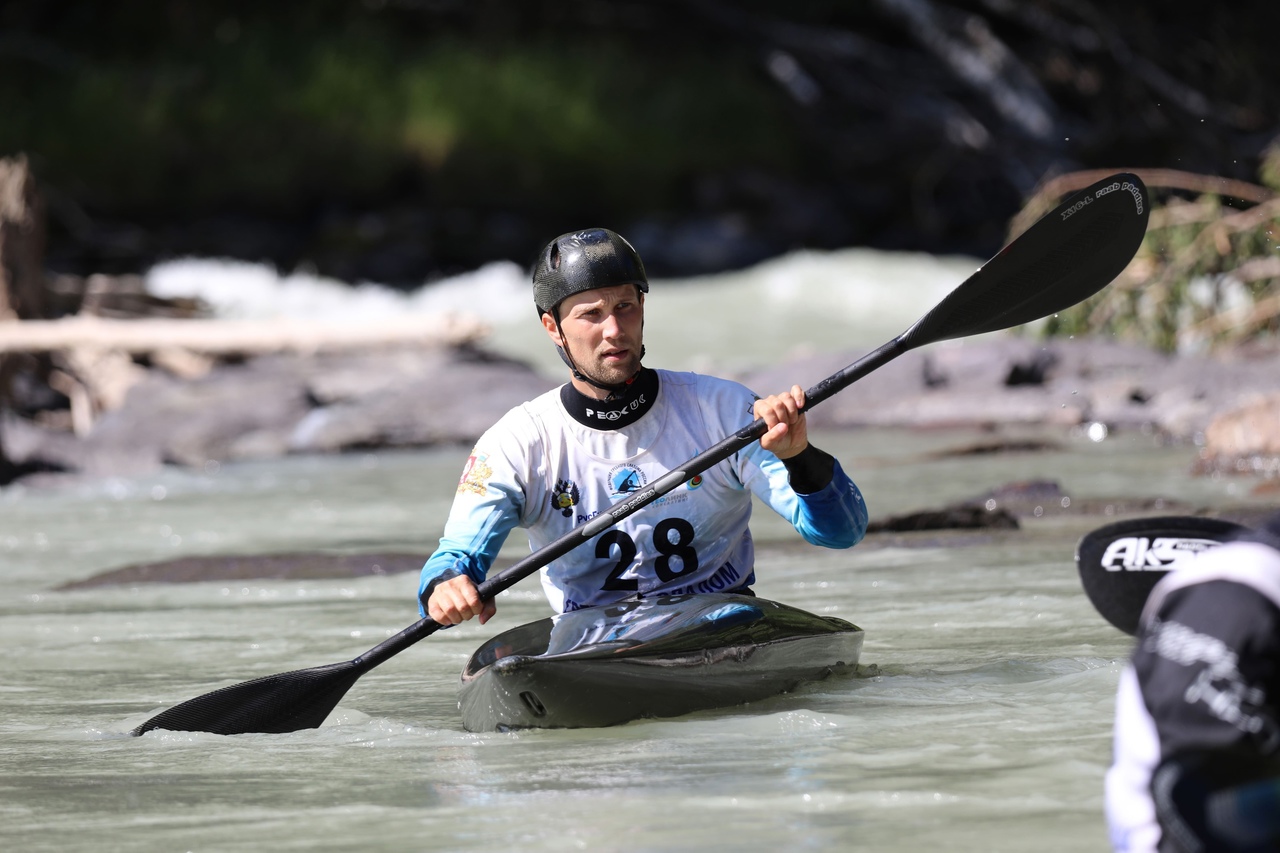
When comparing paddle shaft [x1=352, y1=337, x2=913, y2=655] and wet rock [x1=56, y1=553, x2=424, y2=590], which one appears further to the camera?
wet rock [x1=56, y1=553, x2=424, y2=590]

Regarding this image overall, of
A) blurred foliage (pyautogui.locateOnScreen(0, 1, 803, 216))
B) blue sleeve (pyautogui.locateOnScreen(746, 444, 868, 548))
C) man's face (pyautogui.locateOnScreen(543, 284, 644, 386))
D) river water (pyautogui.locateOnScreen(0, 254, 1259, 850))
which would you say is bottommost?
river water (pyautogui.locateOnScreen(0, 254, 1259, 850))

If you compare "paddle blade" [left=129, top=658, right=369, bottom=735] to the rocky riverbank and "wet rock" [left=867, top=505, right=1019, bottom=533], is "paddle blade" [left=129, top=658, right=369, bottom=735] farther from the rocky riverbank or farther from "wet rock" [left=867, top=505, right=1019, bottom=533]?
the rocky riverbank

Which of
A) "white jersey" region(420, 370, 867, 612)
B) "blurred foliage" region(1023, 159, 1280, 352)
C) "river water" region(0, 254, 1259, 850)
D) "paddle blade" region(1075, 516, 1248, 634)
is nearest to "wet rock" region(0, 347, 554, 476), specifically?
"river water" region(0, 254, 1259, 850)

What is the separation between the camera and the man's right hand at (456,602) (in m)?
3.47

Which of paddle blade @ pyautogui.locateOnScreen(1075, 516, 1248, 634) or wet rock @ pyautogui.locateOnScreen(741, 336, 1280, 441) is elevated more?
wet rock @ pyautogui.locateOnScreen(741, 336, 1280, 441)

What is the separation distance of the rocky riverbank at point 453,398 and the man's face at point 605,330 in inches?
253

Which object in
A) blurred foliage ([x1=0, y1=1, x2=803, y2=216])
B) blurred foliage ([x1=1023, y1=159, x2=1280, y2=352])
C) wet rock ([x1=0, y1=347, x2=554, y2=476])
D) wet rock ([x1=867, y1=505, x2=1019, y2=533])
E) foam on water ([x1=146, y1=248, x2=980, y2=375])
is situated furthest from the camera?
blurred foliage ([x1=0, y1=1, x2=803, y2=216])

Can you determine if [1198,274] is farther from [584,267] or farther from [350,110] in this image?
[350,110]

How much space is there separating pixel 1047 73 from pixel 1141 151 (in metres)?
1.54

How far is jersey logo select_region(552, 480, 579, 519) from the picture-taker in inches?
152

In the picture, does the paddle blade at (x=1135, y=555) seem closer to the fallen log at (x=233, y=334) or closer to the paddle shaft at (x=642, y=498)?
the paddle shaft at (x=642, y=498)

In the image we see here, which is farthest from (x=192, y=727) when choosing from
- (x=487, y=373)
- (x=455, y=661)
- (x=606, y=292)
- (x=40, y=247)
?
(x=40, y=247)

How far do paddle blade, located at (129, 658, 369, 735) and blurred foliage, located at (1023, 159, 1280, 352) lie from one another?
727 cm

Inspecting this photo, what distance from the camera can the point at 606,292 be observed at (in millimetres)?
3758
